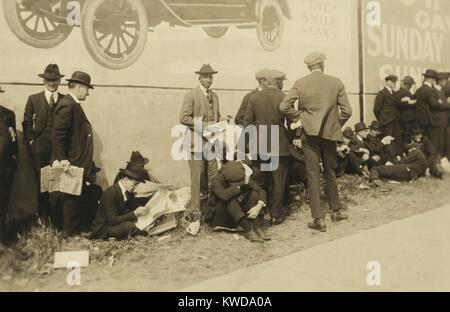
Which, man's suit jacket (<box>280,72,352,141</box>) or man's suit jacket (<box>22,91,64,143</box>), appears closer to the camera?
man's suit jacket (<box>22,91,64,143</box>)

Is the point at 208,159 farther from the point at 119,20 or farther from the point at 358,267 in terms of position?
the point at 358,267

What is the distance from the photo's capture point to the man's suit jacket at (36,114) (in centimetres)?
529

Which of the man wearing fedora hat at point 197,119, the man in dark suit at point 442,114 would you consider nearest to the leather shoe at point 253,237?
the man wearing fedora hat at point 197,119

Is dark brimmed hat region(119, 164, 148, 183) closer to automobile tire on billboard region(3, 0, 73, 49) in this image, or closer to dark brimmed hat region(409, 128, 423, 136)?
automobile tire on billboard region(3, 0, 73, 49)

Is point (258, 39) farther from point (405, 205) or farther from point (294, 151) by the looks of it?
point (405, 205)

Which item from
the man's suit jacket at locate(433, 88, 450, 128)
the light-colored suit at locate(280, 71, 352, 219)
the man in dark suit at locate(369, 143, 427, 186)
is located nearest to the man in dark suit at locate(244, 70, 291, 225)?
the light-colored suit at locate(280, 71, 352, 219)

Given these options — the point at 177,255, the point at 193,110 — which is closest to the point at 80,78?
the point at 193,110

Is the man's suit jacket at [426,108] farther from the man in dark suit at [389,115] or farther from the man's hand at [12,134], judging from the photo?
the man's hand at [12,134]

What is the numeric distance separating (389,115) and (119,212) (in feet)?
17.7

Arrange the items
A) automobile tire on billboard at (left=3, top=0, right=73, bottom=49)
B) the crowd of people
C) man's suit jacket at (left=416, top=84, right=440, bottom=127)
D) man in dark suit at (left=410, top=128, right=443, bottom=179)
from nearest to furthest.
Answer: the crowd of people < automobile tire on billboard at (left=3, top=0, right=73, bottom=49) < man in dark suit at (left=410, top=128, right=443, bottom=179) < man's suit jacket at (left=416, top=84, right=440, bottom=127)

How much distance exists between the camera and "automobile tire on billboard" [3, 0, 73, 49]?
5.43 meters

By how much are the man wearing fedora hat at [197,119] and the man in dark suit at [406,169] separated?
296 cm

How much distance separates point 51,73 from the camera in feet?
17.5
